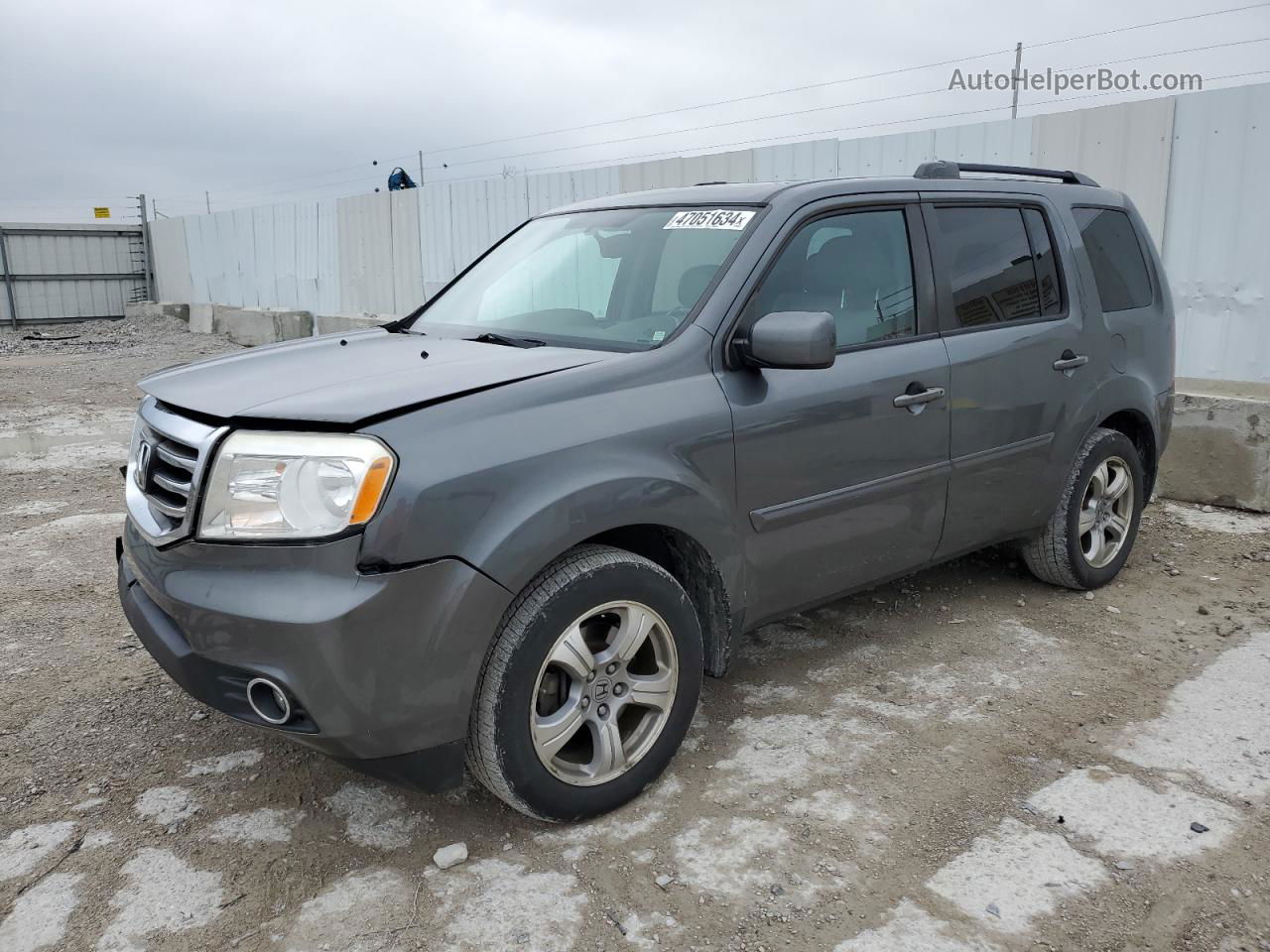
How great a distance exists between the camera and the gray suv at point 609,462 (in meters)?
2.43

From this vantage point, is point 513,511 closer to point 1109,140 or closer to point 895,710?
point 895,710

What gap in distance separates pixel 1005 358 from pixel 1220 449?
286cm

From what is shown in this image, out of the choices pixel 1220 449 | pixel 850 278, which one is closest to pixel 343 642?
pixel 850 278

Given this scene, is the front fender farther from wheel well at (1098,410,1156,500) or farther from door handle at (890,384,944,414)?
wheel well at (1098,410,1156,500)

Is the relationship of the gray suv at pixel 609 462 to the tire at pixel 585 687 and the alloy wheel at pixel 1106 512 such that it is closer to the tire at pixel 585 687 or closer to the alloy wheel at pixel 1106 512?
the tire at pixel 585 687

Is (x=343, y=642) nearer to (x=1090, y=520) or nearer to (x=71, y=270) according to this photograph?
(x=1090, y=520)

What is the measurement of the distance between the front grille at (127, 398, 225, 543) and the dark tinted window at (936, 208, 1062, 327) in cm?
264

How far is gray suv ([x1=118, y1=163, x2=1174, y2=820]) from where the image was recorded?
2428 millimetres

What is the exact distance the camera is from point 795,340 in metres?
2.91

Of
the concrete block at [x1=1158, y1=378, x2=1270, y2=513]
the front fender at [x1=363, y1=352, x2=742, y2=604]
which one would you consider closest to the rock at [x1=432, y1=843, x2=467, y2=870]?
the front fender at [x1=363, y1=352, x2=742, y2=604]

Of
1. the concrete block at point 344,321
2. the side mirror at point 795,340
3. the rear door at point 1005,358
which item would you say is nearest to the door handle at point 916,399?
the rear door at point 1005,358

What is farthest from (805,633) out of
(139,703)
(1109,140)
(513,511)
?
(1109,140)

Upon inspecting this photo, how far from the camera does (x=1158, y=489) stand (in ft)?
20.4

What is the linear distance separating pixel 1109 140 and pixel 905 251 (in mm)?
4472
